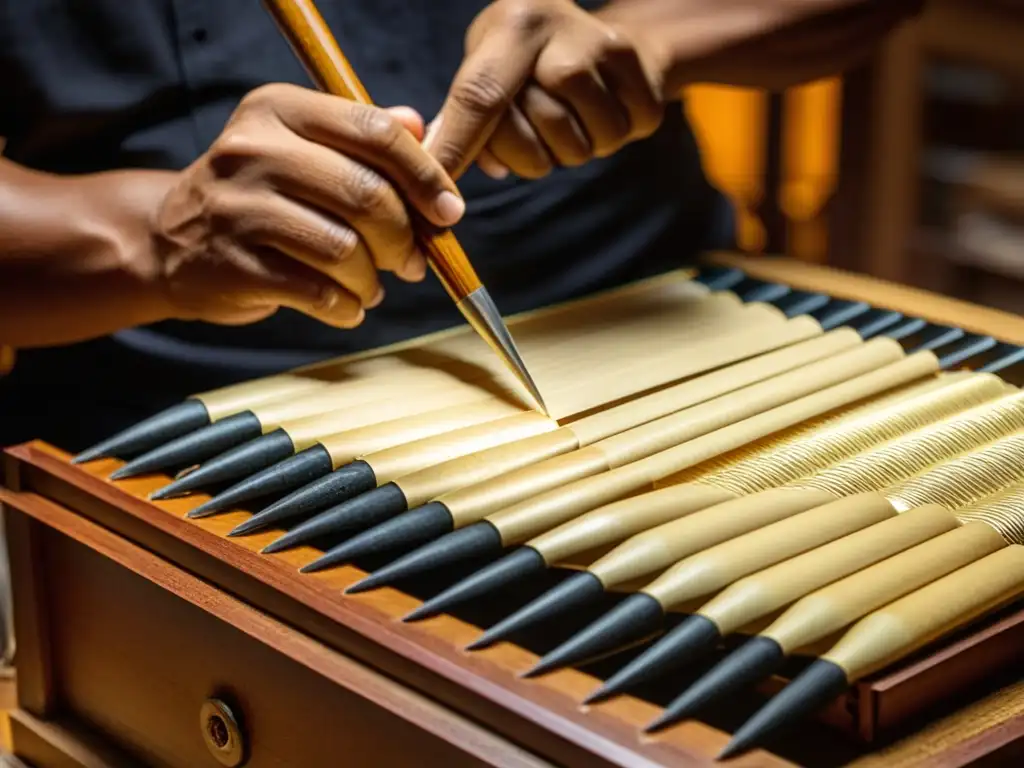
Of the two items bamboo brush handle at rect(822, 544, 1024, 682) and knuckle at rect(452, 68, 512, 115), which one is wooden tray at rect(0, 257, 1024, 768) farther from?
knuckle at rect(452, 68, 512, 115)

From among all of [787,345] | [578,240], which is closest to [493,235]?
[578,240]

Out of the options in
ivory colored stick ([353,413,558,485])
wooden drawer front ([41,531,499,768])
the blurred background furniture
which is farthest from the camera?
the blurred background furniture

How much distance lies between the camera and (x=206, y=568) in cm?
79

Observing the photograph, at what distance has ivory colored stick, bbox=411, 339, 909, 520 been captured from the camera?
2.52 feet

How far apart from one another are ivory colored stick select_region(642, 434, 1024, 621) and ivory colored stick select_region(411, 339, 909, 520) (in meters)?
0.11

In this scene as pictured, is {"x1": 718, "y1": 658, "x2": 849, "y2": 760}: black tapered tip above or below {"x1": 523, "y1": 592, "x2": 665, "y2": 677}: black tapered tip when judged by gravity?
below

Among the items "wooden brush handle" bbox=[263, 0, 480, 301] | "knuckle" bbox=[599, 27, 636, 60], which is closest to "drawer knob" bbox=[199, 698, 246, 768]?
"wooden brush handle" bbox=[263, 0, 480, 301]

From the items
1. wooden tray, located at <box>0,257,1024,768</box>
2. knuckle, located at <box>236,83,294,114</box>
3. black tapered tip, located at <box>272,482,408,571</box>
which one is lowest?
wooden tray, located at <box>0,257,1024,768</box>

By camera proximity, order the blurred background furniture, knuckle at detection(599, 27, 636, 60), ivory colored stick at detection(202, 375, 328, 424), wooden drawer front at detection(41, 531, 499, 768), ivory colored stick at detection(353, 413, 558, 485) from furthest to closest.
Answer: the blurred background furniture, knuckle at detection(599, 27, 636, 60), ivory colored stick at detection(202, 375, 328, 424), ivory colored stick at detection(353, 413, 558, 485), wooden drawer front at detection(41, 531, 499, 768)

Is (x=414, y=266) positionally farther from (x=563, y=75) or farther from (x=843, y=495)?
(x=843, y=495)

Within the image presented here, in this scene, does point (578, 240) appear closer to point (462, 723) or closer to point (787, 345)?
point (787, 345)

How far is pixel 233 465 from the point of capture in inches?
33.0

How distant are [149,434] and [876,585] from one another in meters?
0.49

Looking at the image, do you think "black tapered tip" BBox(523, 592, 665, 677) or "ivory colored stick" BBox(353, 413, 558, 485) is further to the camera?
"ivory colored stick" BBox(353, 413, 558, 485)
